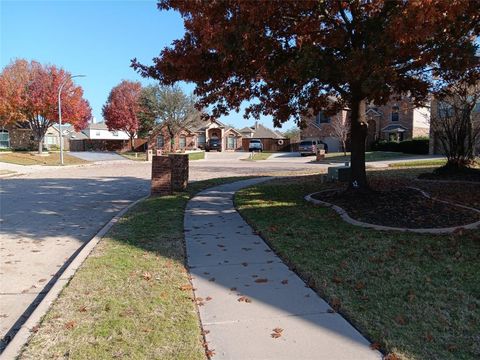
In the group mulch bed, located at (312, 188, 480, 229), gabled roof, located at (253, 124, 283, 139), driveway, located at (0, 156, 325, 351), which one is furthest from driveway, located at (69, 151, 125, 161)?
mulch bed, located at (312, 188, 480, 229)

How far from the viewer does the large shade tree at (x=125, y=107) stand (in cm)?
5794

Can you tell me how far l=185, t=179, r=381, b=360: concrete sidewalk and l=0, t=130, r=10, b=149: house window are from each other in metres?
56.7

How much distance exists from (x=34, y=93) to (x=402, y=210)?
4027 cm

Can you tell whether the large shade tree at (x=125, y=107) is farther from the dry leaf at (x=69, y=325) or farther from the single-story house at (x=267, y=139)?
the dry leaf at (x=69, y=325)

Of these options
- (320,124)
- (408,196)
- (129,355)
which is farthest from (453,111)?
(320,124)

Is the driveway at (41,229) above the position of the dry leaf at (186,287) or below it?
below

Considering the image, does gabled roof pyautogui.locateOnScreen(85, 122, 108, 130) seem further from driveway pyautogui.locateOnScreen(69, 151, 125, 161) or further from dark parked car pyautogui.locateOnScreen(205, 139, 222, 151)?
driveway pyautogui.locateOnScreen(69, 151, 125, 161)

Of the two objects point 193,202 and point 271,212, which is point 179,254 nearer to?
point 271,212

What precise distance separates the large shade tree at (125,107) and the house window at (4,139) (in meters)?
12.3

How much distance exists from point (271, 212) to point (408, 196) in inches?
117

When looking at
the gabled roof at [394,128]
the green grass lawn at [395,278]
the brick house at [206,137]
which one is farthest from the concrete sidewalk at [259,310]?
the brick house at [206,137]

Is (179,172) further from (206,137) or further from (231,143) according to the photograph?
(231,143)

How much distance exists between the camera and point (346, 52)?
8.64 m

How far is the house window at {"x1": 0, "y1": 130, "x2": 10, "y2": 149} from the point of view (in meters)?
56.0
